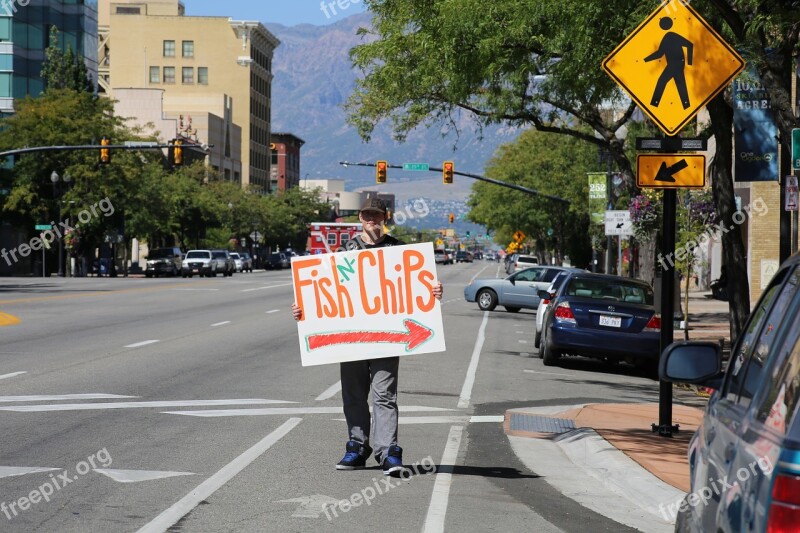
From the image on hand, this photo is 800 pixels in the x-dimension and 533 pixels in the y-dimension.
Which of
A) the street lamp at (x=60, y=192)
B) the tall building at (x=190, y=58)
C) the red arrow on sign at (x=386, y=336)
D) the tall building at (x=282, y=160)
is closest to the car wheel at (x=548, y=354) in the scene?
the red arrow on sign at (x=386, y=336)

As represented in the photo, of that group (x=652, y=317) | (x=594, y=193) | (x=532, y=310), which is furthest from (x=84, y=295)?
(x=652, y=317)

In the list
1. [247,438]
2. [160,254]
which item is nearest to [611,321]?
[247,438]

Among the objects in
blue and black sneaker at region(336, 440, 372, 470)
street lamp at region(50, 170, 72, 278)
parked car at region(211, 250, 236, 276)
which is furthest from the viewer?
parked car at region(211, 250, 236, 276)

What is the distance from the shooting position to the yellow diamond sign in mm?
11516

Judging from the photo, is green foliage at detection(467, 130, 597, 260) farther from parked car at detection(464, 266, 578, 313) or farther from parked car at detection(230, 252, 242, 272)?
parked car at detection(464, 266, 578, 313)

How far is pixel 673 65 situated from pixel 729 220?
715cm

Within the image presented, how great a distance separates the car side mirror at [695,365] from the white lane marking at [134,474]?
5.05 meters

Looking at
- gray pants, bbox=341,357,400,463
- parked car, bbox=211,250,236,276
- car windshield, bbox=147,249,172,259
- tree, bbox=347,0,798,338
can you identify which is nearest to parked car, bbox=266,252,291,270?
parked car, bbox=211,250,236,276

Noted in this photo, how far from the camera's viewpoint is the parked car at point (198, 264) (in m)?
79.7

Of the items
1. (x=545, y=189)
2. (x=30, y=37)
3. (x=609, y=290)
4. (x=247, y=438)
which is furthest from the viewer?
(x=30, y=37)

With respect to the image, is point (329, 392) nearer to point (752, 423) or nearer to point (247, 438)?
point (247, 438)

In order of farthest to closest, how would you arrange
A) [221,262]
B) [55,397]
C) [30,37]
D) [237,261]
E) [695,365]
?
[237,261] → [30,37] → [221,262] → [55,397] → [695,365]

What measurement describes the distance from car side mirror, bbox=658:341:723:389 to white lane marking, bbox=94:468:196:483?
5053 mm

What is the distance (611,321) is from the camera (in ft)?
69.0
